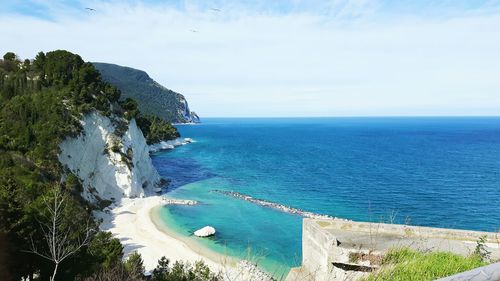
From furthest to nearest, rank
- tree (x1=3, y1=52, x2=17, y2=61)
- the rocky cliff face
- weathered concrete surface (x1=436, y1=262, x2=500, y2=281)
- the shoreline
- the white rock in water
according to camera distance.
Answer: tree (x1=3, y1=52, x2=17, y2=61)
the rocky cliff face
the white rock in water
the shoreline
weathered concrete surface (x1=436, y1=262, x2=500, y2=281)

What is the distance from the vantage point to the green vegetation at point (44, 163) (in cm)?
1586

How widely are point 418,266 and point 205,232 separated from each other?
26269mm

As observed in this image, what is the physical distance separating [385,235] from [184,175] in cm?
4920

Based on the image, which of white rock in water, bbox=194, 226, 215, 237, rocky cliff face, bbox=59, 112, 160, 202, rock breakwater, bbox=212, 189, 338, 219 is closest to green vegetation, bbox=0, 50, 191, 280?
rocky cliff face, bbox=59, 112, 160, 202

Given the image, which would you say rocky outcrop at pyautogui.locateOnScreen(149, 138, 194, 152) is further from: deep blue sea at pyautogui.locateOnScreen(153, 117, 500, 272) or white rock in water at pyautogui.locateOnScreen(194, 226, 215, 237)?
white rock in water at pyautogui.locateOnScreen(194, 226, 215, 237)

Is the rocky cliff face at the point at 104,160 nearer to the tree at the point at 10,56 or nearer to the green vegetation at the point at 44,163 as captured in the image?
the green vegetation at the point at 44,163

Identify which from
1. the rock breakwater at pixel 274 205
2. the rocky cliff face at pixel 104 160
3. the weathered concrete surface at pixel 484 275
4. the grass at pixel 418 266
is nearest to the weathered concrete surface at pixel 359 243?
the grass at pixel 418 266

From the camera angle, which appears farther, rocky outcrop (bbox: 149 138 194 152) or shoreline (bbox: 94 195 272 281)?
rocky outcrop (bbox: 149 138 194 152)

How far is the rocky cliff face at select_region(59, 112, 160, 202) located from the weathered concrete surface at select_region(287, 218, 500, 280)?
28.9 meters

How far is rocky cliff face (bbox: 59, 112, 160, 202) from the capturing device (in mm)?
36944

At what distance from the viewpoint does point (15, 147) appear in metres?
31.5

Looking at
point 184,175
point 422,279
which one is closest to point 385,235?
point 422,279

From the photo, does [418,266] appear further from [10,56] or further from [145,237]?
[10,56]

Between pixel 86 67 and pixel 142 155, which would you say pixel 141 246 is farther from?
pixel 86 67
